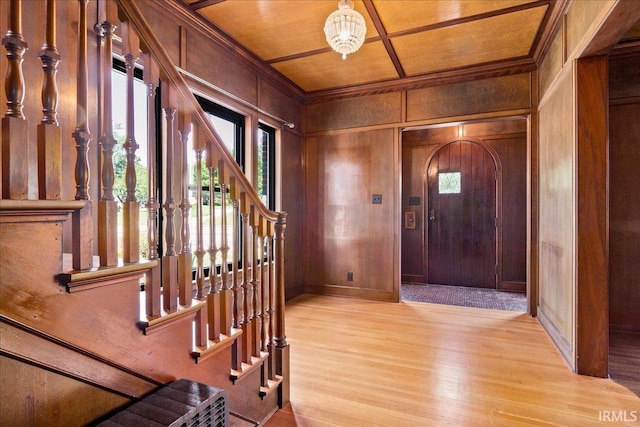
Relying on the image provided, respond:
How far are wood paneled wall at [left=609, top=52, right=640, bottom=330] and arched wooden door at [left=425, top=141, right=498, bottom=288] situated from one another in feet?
6.56

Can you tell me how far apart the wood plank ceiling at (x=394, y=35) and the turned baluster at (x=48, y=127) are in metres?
2.06

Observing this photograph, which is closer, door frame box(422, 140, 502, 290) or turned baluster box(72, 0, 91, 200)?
turned baluster box(72, 0, 91, 200)

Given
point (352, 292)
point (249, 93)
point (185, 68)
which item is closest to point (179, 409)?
point (185, 68)

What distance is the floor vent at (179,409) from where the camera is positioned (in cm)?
108

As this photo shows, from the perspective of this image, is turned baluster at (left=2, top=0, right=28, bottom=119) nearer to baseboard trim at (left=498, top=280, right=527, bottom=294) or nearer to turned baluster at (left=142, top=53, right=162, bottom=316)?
turned baluster at (left=142, top=53, right=162, bottom=316)

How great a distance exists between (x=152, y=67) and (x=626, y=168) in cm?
421

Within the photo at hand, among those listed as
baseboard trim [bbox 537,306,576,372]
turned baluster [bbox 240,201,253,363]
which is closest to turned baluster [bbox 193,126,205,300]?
turned baluster [bbox 240,201,253,363]

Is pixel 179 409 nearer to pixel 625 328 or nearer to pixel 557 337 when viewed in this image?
pixel 557 337

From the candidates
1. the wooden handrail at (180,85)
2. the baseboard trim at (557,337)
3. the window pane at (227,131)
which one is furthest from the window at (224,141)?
the baseboard trim at (557,337)

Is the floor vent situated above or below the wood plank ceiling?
below

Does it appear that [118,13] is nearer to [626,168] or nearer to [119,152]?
[119,152]

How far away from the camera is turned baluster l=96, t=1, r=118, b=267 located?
3.75ft

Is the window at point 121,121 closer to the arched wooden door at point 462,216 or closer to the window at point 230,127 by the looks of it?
the window at point 230,127

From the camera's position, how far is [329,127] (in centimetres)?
480
